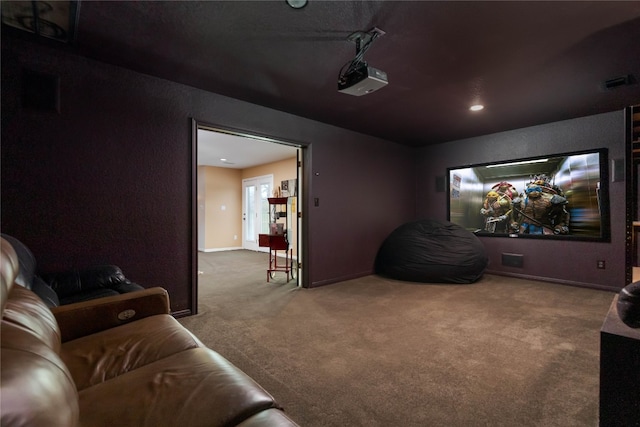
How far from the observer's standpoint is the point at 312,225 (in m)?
4.23

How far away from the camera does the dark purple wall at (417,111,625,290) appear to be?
12.8ft

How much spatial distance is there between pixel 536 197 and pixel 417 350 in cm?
373

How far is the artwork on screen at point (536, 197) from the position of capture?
13.4 feet

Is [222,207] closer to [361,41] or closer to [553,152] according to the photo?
[361,41]

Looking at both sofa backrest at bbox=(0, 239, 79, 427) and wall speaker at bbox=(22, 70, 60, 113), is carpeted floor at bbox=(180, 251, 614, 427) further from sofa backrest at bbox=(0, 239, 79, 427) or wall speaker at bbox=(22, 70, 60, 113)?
wall speaker at bbox=(22, 70, 60, 113)

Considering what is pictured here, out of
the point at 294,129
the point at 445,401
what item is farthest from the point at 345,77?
the point at 445,401

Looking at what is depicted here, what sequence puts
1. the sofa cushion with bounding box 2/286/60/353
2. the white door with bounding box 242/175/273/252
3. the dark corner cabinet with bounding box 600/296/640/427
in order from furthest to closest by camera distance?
the white door with bounding box 242/175/273/252, the dark corner cabinet with bounding box 600/296/640/427, the sofa cushion with bounding box 2/286/60/353

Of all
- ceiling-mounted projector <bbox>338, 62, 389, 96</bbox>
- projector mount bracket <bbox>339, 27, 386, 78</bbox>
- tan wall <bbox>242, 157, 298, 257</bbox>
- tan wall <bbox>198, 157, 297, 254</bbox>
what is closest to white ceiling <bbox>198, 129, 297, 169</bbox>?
tan wall <bbox>242, 157, 298, 257</bbox>

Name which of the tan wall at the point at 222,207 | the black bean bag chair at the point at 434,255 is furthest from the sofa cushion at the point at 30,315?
the tan wall at the point at 222,207

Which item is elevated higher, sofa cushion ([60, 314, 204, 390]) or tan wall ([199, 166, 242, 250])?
tan wall ([199, 166, 242, 250])

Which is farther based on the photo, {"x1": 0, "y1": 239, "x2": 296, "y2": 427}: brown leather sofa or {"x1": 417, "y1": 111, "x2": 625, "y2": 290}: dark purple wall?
{"x1": 417, "y1": 111, "x2": 625, "y2": 290}: dark purple wall

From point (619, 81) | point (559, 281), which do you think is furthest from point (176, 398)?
point (559, 281)

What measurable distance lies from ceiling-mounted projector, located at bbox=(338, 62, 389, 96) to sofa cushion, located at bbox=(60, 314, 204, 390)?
2.18 meters

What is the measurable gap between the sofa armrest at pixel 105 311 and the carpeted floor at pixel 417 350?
729 mm
